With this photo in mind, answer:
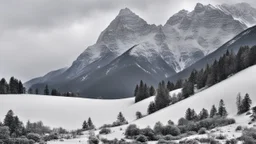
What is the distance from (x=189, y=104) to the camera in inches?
3976

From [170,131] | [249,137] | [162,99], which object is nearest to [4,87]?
[162,99]

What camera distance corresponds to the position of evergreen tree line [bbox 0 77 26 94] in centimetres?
15349

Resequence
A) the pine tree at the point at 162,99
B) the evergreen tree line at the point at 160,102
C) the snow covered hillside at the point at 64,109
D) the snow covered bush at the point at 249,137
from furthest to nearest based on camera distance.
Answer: the snow covered hillside at the point at 64,109
the pine tree at the point at 162,99
the evergreen tree line at the point at 160,102
the snow covered bush at the point at 249,137

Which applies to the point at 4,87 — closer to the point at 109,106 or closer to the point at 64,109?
the point at 64,109

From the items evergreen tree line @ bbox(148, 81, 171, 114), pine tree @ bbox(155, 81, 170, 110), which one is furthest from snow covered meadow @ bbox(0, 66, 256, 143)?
pine tree @ bbox(155, 81, 170, 110)

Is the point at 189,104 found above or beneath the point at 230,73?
beneath

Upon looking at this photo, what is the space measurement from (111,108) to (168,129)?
281 feet

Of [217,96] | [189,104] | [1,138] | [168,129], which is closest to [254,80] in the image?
[217,96]

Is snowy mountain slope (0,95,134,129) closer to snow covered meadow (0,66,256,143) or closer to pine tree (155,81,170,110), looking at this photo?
snow covered meadow (0,66,256,143)

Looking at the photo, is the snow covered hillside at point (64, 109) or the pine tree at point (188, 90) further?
the pine tree at point (188, 90)

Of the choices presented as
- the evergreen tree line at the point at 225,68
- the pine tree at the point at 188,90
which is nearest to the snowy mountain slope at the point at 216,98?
the evergreen tree line at the point at 225,68

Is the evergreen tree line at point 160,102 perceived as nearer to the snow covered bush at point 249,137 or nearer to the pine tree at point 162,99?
the pine tree at point 162,99

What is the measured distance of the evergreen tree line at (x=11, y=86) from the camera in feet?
504

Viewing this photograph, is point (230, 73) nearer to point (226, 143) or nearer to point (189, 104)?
point (189, 104)
